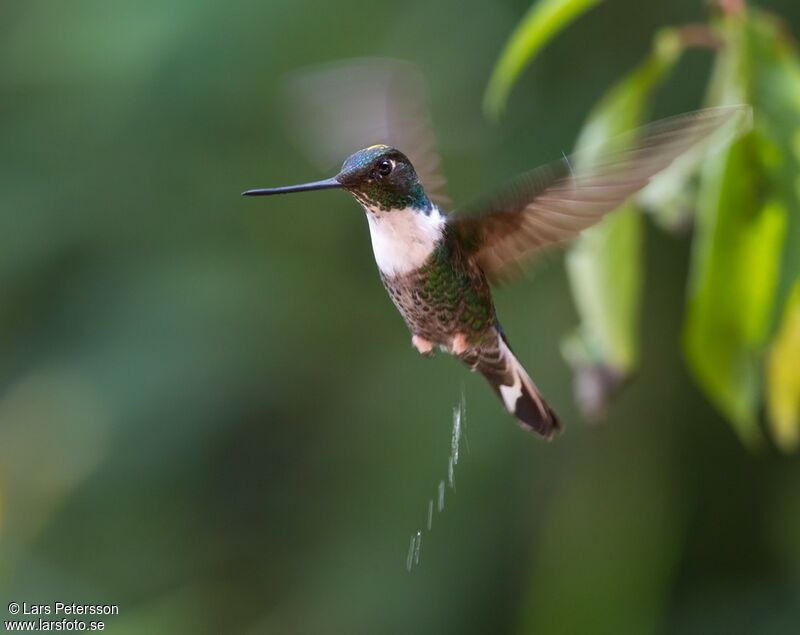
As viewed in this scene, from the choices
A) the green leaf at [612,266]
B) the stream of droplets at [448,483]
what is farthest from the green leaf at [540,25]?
the stream of droplets at [448,483]

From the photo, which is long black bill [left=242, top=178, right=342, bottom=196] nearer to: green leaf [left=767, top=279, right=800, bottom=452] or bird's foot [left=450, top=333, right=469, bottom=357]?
bird's foot [left=450, top=333, right=469, bottom=357]

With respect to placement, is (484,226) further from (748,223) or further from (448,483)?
(448,483)

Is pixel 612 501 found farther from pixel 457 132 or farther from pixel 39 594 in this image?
pixel 39 594

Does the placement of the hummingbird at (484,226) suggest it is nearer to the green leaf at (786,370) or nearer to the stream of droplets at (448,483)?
the green leaf at (786,370)

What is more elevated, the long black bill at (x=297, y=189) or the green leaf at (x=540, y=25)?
the green leaf at (x=540, y=25)

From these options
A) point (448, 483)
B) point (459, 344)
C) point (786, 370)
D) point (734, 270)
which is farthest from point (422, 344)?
point (448, 483)

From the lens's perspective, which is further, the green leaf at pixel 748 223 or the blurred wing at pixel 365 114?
the blurred wing at pixel 365 114

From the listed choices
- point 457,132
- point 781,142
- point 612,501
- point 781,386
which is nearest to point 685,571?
point 612,501
